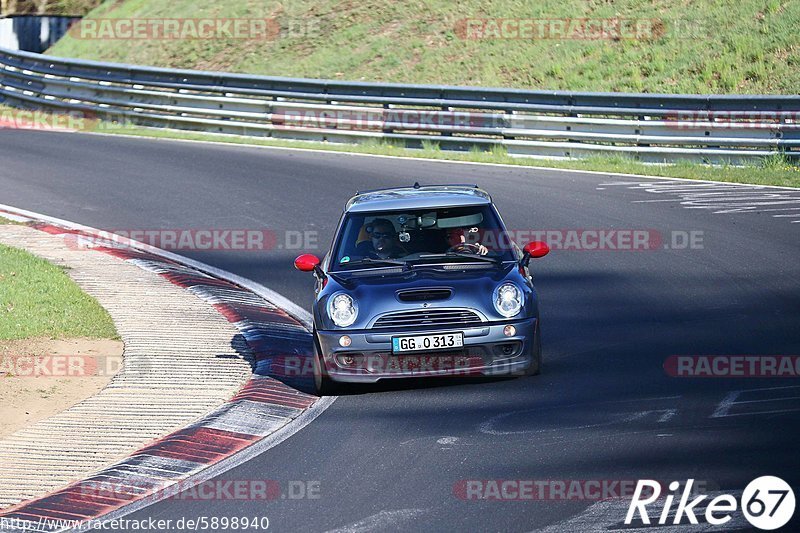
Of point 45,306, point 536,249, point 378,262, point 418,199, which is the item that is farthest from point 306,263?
point 45,306

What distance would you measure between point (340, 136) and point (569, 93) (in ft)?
16.2

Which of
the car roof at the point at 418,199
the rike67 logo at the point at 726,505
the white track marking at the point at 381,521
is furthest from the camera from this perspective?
the car roof at the point at 418,199

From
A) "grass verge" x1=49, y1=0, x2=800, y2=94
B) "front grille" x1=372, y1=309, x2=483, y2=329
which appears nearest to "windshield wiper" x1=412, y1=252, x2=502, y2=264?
"front grille" x1=372, y1=309, x2=483, y2=329

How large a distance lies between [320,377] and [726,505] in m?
3.80

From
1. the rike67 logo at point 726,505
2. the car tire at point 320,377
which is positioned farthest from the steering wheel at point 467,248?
the rike67 logo at point 726,505

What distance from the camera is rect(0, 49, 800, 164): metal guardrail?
66.5 feet

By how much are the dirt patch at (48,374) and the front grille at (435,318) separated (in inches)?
98.3

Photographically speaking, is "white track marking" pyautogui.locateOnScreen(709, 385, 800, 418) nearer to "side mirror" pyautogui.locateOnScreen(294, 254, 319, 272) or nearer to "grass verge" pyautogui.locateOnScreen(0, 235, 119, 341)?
"side mirror" pyautogui.locateOnScreen(294, 254, 319, 272)

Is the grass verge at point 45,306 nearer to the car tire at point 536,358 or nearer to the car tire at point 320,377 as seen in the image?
the car tire at point 320,377

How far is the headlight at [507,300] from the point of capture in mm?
9133

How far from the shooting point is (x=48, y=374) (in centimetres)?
996

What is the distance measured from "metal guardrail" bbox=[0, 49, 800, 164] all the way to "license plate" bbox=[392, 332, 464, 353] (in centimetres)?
1236

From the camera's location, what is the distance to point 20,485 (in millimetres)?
7293

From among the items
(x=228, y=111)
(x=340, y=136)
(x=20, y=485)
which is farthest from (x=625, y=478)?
(x=228, y=111)
